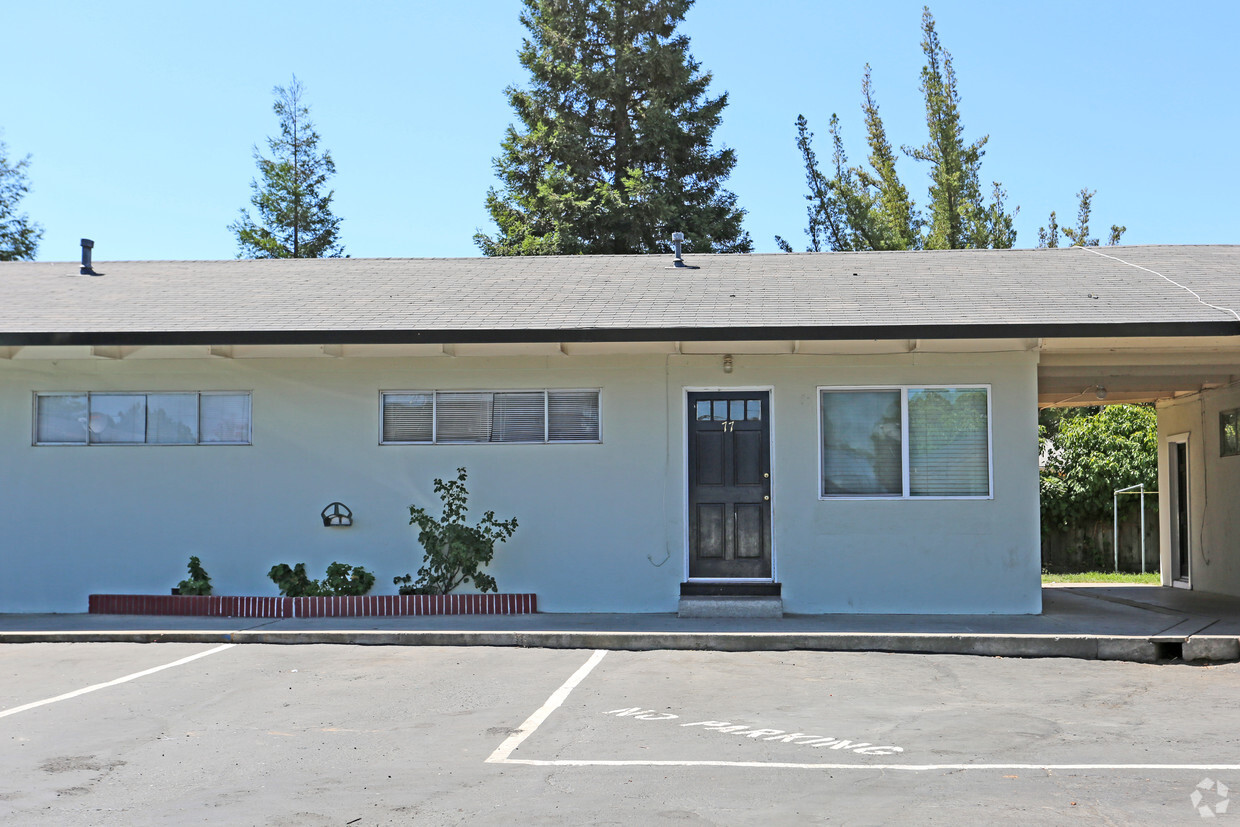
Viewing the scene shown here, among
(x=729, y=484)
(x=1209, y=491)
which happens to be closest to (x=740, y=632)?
(x=729, y=484)

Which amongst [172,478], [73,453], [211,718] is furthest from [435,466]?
[211,718]

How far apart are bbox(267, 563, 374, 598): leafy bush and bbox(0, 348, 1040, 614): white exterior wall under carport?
30cm

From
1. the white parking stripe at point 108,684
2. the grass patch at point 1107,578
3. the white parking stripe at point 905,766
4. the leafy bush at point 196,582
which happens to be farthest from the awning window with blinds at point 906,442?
the grass patch at point 1107,578

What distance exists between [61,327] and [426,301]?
387cm

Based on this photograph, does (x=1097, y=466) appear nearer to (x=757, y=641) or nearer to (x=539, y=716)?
(x=757, y=641)

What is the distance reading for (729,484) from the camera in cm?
1273

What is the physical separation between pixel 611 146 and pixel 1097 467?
16889 mm

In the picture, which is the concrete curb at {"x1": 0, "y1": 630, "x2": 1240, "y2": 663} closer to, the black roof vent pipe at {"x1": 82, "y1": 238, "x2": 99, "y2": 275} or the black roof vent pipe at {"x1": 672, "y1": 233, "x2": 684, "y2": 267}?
the black roof vent pipe at {"x1": 672, "y1": 233, "x2": 684, "y2": 267}

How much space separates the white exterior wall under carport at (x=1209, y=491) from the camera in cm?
1527

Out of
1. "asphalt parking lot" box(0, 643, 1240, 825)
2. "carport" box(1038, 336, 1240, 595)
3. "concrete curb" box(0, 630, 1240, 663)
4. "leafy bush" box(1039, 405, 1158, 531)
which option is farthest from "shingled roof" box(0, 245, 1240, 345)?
"leafy bush" box(1039, 405, 1158, 531)

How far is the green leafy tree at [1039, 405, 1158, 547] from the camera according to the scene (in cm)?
2216

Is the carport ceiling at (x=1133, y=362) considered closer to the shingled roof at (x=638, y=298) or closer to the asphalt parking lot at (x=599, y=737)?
the shingled roof at (x=638, y=298)

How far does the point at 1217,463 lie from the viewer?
51.4 ft

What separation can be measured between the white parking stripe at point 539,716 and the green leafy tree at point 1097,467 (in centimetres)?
1547
